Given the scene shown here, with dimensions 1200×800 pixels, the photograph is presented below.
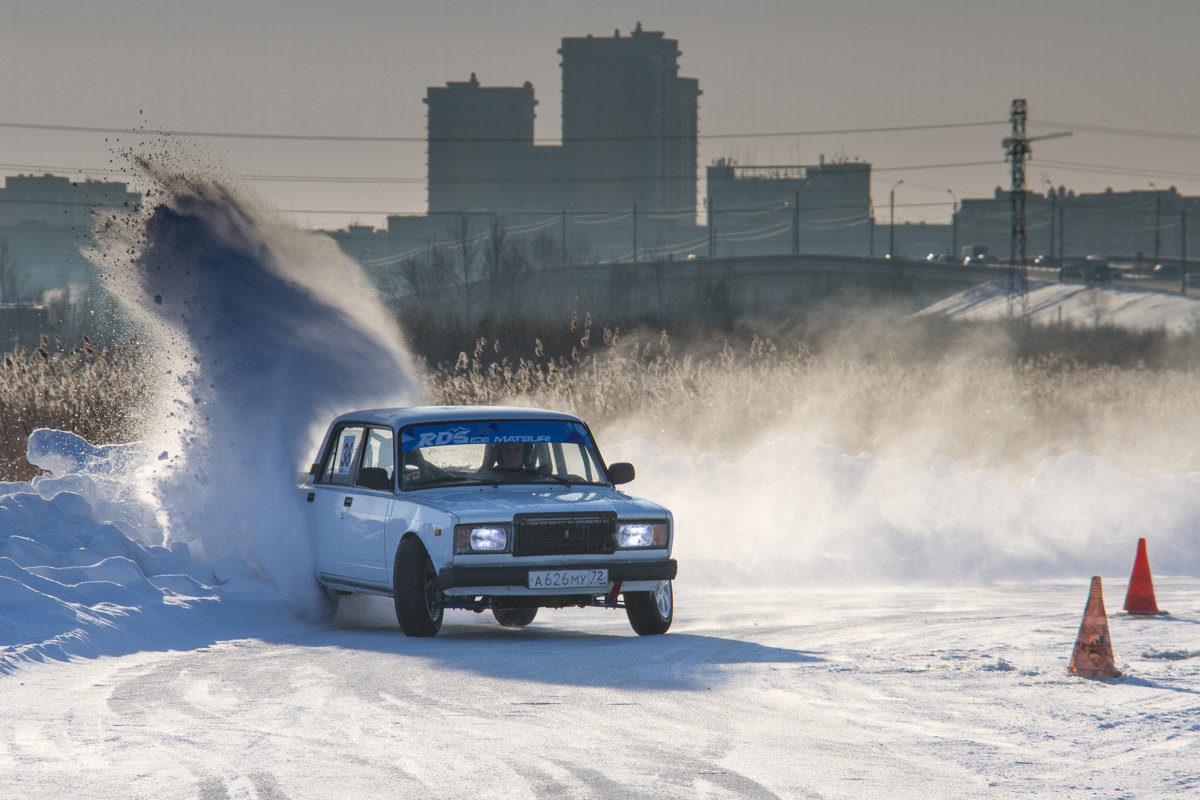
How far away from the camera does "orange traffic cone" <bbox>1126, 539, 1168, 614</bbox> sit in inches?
488

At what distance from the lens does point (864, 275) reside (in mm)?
117312

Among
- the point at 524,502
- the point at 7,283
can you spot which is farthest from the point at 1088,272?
the point at 524,502

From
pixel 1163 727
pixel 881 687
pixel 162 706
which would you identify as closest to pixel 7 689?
pixel 162 706

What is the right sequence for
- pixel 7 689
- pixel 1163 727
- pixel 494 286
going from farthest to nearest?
pixel 494 286
pixel 7 689
pixel 1163 727

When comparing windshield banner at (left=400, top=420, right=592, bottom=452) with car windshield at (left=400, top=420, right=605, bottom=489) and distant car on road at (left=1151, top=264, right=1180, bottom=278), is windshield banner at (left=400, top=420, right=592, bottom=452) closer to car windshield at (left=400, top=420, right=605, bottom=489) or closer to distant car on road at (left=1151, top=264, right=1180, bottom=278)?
car windshield at (left=400, top=420, right=605, bottom=489)

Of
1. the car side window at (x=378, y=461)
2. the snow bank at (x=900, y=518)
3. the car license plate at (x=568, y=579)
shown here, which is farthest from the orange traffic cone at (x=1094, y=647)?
the snow bank at (x=900, y=518)

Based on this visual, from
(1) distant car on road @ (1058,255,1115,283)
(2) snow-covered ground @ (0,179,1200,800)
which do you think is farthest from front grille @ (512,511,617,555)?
(1) distant car on road @ (1058,255,1115,283)

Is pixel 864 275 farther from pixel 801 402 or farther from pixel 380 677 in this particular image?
pixel 380 677

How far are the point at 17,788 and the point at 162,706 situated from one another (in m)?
1.86

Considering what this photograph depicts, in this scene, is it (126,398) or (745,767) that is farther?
(126,398)

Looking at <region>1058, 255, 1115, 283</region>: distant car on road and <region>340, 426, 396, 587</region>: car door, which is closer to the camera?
<region>340, 426, 396, 587</region>: car door

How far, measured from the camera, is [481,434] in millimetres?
11852

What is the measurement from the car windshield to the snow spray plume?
175 centimetres

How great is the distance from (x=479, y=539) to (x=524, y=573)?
394mm
